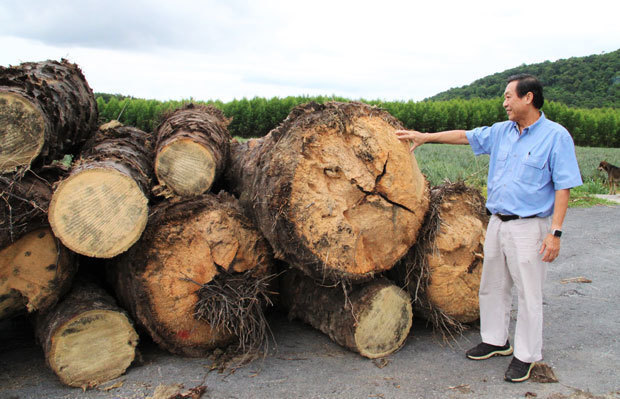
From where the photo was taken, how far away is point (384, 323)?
11.3 feet

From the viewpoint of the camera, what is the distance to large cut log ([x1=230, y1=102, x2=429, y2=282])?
3016 millimetres

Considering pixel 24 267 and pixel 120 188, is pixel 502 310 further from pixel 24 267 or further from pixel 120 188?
pixel 24 267

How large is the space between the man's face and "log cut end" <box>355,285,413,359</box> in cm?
148

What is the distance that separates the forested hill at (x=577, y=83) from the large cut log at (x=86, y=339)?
161 feet

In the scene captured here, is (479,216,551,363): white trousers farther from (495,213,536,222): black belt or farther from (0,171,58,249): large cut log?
(0,171,58,249): large cut log

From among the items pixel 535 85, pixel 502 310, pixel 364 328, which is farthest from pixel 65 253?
pixel 535 85

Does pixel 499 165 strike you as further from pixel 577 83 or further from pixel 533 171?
pixel 577 83

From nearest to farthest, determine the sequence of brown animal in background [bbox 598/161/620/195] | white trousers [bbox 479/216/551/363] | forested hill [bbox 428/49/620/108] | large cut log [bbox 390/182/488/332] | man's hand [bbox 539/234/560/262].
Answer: man's hand [bbox 539/234/560/262]
white trousers [bbox 479/216/551/363]
large cut log [bbox 390/182/488/332]
brown animal in background [bbox 598/161/620/195]
forested hill [bbox 428/49/620/108]

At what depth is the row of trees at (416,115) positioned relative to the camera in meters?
21.2

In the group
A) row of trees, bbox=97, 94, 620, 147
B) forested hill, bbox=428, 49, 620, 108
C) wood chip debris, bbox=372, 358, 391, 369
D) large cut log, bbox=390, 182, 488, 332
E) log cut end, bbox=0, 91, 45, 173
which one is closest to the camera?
log cut end, bbox=0, 91, 45, 173

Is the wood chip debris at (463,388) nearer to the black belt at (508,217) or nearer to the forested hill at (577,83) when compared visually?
the black belt at (508,217)

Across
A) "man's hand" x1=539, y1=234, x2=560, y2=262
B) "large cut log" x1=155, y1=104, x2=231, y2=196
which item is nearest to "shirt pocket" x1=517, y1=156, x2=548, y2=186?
"man's hand" x1=539, y1=234, x2=560, y2=262

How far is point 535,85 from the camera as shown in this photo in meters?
3.15

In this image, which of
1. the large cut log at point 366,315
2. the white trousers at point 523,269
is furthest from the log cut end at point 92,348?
the white trousers at point 523,269
